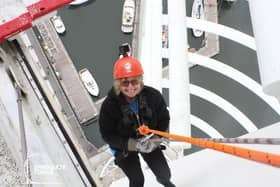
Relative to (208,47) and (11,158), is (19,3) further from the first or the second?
(208,47)

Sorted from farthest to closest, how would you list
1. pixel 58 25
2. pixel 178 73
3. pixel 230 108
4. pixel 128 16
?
pixel 128 16, pixel 58 25, pixel 230 108, pixel 178 73

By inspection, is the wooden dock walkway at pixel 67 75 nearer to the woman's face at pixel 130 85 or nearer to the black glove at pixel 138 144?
the black glove at pixel 138 144

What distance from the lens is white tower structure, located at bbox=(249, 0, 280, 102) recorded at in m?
1.50

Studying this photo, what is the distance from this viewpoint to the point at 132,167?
3246mm

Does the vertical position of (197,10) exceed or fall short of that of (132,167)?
it falls short

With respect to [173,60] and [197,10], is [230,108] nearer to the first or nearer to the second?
[173,60]

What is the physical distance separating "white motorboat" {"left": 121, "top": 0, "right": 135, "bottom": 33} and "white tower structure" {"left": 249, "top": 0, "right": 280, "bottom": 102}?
15900 mm

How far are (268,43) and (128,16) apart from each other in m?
16.0

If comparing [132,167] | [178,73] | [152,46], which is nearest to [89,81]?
[152,46]

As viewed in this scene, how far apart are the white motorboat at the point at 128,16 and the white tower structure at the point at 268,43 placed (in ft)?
52.2

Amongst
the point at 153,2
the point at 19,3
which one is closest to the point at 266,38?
the point at 19,3

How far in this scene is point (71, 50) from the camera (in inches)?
678

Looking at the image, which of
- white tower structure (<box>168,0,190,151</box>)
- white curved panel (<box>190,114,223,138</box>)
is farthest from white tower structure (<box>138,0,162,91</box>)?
white curved panel (<box>190,114,223,138</box>)

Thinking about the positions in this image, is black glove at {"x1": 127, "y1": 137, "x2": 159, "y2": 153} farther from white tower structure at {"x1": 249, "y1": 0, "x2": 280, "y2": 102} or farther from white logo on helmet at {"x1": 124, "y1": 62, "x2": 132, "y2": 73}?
white tower structure at {"x1": 249, "y1": 0, "x2": 280, "y2": 102}
